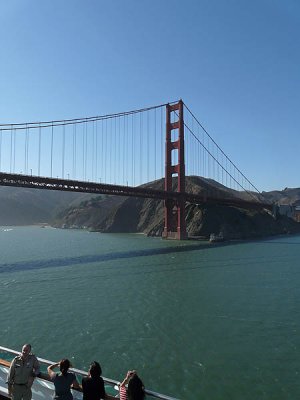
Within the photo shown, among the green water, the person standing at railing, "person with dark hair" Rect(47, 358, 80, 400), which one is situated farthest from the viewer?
the green water

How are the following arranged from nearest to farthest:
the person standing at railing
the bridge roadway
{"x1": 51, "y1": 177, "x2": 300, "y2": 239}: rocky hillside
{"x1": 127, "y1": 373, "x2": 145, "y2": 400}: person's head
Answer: {"x1": 127, "y1": 373, "x2": 145, "y2": 400}: person's head
the person standing at railing
the bridge roadway
{"x1": 51, "y1": 177, "x2": 300, "y2": 239}: rocky hillside

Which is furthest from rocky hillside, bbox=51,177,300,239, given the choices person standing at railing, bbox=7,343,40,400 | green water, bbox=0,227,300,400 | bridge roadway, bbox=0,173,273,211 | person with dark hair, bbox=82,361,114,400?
person with dark hair, bbox=82,361,114,400

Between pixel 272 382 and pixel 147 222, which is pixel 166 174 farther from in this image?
pixel 272 382

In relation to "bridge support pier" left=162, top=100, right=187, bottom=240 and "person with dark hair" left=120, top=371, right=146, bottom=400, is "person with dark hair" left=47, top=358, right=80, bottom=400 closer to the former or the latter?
"person with dark hair" left=120, top=371, right=146, bottom=400

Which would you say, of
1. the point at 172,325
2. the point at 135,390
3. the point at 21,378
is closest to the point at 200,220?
the point at 172,325

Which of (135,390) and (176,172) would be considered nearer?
(135,390)

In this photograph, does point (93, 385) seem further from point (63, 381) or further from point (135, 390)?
point (135, 390)

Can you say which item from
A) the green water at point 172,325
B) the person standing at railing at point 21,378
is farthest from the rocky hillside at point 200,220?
the person standing at railing at point 21,378

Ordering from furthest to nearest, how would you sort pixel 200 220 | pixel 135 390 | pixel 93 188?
pixel 200 220 < pixel 93 188 < pixel 135 390

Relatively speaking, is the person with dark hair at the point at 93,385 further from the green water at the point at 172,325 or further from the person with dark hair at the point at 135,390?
the green water at the point at 172,325
